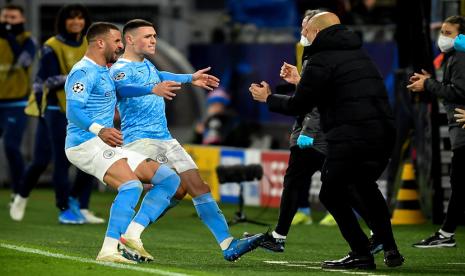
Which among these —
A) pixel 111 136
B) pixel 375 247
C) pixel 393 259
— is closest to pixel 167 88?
pixel 111 136

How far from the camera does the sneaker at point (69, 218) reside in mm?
15906

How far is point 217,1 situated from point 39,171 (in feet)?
31.3

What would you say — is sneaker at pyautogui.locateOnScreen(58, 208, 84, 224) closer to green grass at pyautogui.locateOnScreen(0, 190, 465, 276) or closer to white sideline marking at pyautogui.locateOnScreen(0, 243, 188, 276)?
green grass at pyautogui.locateOnScreen(0, 190, 465, 276)

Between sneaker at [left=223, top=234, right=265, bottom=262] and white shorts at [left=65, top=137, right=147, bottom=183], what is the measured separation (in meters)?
1.03

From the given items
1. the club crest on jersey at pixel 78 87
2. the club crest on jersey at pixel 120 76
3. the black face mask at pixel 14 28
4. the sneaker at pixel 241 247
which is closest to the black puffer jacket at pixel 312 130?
the sneaker at pixel 241 247

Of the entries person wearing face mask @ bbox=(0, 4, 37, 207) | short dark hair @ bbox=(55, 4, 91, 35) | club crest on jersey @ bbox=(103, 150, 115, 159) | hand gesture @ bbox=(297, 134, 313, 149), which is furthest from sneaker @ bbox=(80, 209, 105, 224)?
club crest on jersey @ bbox=(103, 150, 115, 159)

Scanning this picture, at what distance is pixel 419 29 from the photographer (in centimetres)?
1648

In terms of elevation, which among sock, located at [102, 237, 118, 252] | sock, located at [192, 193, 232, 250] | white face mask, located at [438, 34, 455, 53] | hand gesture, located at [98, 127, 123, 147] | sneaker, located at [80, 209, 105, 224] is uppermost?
white face mask, located at [438, 34, 455, 53]

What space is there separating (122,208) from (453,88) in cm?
354

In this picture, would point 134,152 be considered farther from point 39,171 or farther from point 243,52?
point 243,52

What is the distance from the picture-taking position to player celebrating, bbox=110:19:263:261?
37.3 ft

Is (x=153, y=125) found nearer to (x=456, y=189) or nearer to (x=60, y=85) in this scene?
(x=456, y=189)

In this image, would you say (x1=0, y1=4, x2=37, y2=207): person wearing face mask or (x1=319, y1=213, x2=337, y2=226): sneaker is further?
(x1=0, y1=4, x2=37, y2=207): person wearing face mask

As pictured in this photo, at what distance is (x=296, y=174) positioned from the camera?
A: 12867mm
